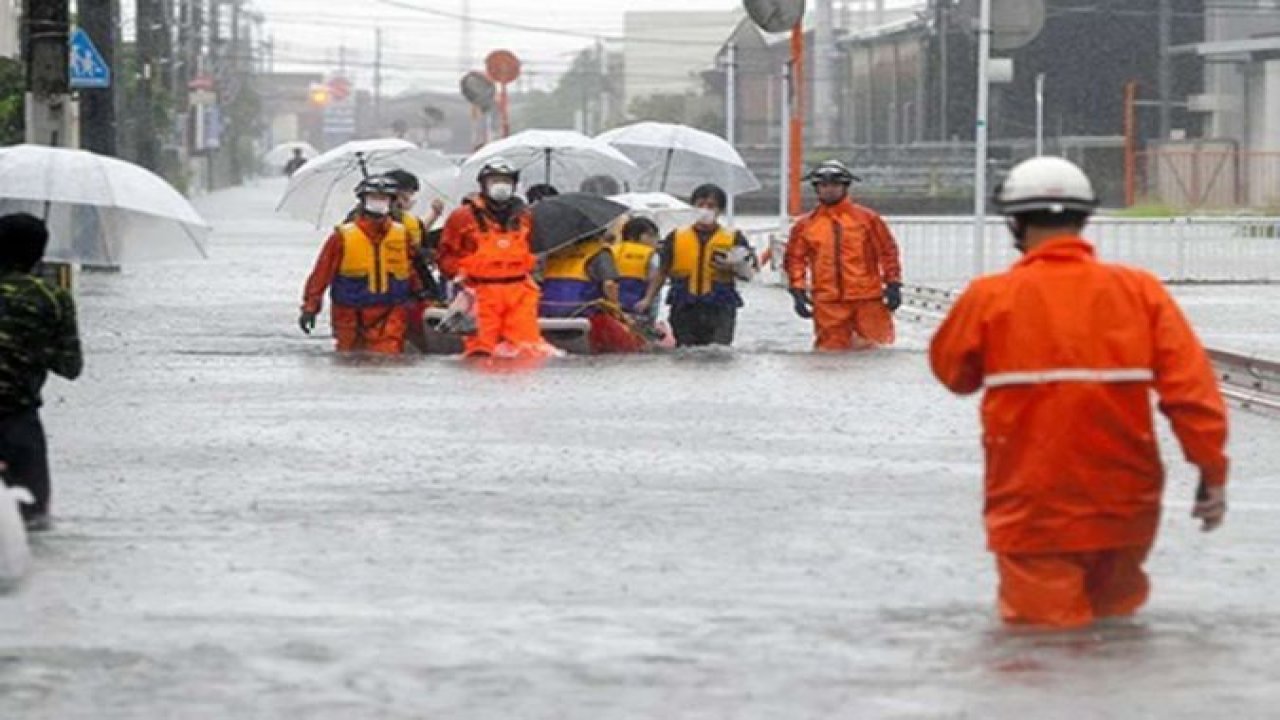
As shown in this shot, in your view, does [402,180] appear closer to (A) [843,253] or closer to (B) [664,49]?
(A) [843,253]

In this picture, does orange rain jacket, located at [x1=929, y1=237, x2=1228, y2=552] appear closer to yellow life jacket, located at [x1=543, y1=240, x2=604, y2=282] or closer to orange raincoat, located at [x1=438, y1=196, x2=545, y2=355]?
orange raincoat, located at [x1=438, y1=196, x2=545, y2=355]

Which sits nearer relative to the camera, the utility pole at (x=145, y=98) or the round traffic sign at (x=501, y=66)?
the round traffic sign at (x=501, y=66)

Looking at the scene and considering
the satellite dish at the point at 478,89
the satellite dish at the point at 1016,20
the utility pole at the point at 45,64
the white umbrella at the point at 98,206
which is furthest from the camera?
the satellite dish at the point at 478,89

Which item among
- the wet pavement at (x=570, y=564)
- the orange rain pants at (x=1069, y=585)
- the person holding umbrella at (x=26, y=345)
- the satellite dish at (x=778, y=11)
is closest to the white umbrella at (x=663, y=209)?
the satellite dish at (x=778, y=11)

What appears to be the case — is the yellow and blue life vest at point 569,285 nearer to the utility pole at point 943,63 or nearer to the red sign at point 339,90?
the utility pole at point 943,63

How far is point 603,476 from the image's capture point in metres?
15.2

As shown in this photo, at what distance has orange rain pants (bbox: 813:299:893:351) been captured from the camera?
2423cm

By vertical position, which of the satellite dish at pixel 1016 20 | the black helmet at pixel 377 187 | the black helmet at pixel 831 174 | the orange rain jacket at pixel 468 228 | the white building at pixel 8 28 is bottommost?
the orange rain jacket at pixel 468 228

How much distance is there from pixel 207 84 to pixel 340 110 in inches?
3294

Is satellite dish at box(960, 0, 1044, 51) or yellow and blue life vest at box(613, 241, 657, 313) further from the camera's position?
satellite dish at box(960, 0, 1044, 51)

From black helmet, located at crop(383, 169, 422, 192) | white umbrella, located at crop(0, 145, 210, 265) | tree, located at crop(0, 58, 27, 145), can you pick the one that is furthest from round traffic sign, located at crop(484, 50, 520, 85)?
white umbrella, located at crop(0, 145, 210, 265)

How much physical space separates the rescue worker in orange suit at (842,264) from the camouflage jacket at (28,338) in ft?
36.9

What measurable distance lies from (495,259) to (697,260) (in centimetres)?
185

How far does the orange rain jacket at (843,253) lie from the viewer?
23.9m
